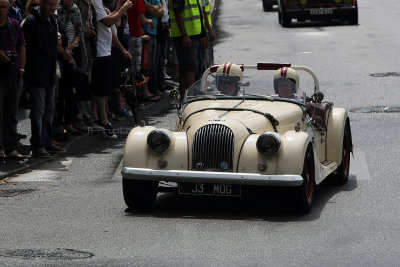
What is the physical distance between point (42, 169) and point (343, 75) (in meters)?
10.5

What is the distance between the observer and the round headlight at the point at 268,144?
10.2 metres

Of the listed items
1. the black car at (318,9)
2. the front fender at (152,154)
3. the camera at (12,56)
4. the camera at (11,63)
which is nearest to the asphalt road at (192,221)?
the front fender at (152,154)

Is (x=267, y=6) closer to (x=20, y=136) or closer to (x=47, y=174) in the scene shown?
(x=20, y=136)

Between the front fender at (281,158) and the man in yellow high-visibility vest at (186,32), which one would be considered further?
the man in yellow high-visibility vest at (186,32)

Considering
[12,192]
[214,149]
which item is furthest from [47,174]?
[214,149]

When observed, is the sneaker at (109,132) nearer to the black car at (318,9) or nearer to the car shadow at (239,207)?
the car shadow at (239,207)

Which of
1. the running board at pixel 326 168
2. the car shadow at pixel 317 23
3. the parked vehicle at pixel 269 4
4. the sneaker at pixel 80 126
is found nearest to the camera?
the running board at pixel 326 168

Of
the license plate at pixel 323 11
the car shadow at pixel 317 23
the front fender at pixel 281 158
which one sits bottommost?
the car shadow at pixel 317 23

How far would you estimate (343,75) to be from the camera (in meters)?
22.6

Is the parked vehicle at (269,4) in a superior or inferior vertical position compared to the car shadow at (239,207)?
inferior

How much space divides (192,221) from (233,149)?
30.1 inches

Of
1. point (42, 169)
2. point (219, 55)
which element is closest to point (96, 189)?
point (42, 169)

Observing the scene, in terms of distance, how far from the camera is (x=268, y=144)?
33.7ft

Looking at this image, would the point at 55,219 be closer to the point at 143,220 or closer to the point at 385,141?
the point at 143,220
